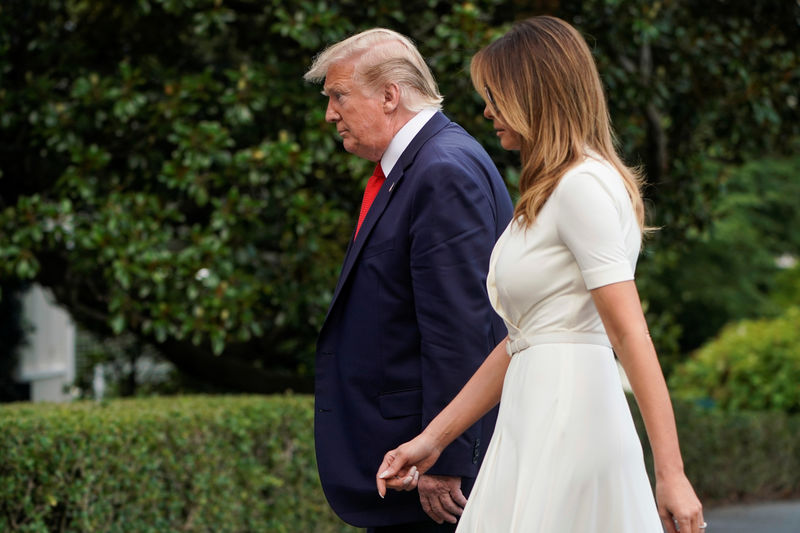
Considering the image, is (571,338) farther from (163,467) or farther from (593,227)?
(163,467)

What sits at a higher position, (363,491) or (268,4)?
(268,4)

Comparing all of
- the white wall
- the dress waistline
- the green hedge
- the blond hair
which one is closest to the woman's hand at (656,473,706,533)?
the dress waistline

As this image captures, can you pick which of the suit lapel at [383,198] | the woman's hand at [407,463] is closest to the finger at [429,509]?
the woman's hand at [407,463]

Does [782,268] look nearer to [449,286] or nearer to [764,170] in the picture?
[764,170]

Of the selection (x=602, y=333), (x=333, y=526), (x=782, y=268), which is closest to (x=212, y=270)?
A: (x=333, y=526)

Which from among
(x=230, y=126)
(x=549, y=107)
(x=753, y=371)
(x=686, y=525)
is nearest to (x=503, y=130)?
(x=549, y=107)

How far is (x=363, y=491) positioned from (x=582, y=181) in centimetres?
112

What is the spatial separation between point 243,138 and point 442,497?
5.22 meters

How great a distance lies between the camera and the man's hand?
113 inches

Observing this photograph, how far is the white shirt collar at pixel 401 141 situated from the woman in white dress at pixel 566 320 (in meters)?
0.58

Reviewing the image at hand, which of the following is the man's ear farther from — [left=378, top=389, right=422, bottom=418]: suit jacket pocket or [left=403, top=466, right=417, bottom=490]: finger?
[left=403, top=466, right=417, bottom=490]: finger

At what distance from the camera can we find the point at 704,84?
8.74 m

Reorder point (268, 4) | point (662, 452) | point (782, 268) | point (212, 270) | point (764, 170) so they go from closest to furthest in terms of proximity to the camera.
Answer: point (662, 452)
point (212, 270)
point (268, 4)
point (764, 170)
point (782, 268)

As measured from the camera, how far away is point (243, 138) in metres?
7.74
